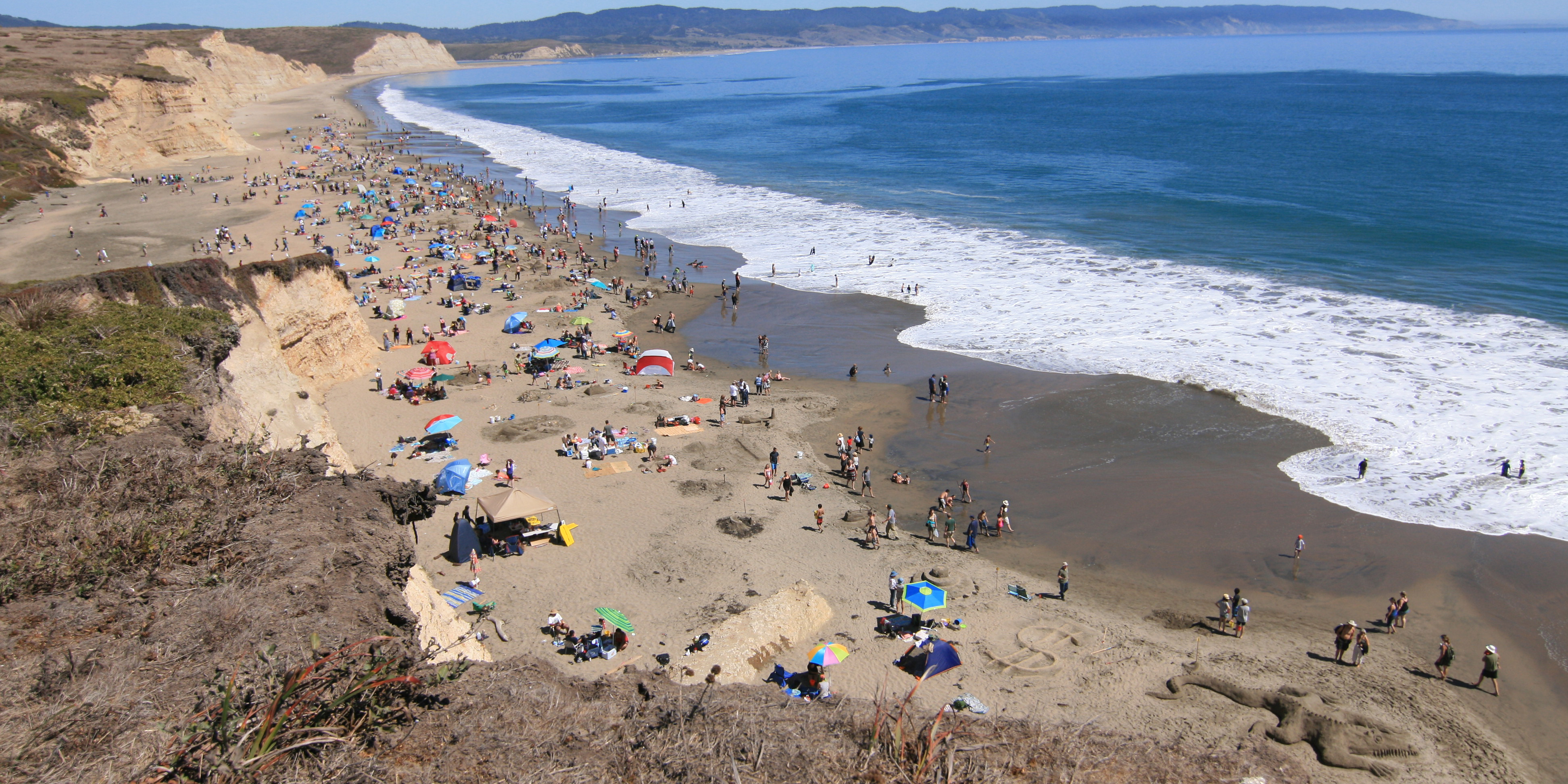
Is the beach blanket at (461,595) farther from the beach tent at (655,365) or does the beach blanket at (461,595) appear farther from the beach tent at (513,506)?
the beach tent at (655,365)

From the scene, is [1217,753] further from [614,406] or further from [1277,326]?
[1277,326]

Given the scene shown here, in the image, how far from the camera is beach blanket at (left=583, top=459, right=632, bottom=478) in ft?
67.3

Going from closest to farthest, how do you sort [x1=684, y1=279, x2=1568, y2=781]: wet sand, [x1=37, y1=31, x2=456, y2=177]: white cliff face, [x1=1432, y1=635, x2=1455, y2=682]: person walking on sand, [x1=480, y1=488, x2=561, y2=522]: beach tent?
[x1=1432, y1=635, x2=1455, y2=682]: person walking on sand
[x1=684, y1=279, x2=1568, y2=781]: wet sand
[x1=480, y1=488, x2=561, y2=522]: beach tent
[x1=37, y1=31, x2=456, y2=177]: white cliff face

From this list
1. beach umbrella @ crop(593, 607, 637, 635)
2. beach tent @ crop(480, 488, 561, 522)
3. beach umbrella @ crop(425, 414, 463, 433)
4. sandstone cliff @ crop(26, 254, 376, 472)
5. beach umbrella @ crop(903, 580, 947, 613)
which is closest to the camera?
beach umbrella @ crop(593, 607, 637, 635)

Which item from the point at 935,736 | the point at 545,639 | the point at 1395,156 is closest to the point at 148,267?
the point at 545,639

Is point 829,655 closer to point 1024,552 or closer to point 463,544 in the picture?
point 1024,552

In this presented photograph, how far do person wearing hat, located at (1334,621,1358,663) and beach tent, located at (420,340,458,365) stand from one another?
1009 inches

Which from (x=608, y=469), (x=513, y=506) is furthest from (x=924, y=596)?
(x=608, y=469)

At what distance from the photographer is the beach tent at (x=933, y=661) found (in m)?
13.5

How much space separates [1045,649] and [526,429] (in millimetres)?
15239

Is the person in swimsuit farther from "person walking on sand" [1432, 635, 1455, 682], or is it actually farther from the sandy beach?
the sandy beach

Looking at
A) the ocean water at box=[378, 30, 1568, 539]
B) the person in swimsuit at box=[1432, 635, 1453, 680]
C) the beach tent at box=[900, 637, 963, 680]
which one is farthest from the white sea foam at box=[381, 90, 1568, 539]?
the beach tent at box=[900, 637, 963, 680]

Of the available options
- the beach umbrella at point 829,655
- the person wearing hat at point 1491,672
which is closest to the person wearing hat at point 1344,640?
the person wearing hat at point 1491,672

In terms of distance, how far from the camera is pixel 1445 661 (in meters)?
13.7
